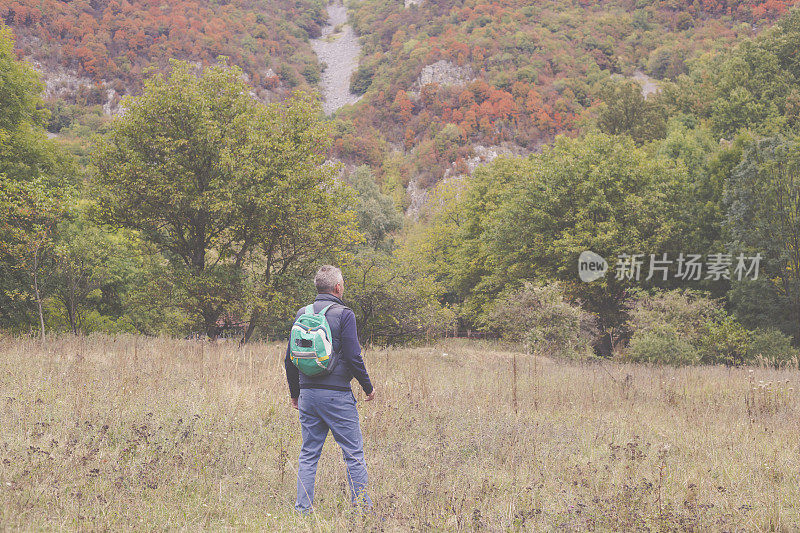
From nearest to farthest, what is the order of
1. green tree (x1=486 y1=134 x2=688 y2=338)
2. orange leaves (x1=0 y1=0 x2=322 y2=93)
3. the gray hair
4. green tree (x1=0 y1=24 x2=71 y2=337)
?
1. the gray hair
2. green tree (x1=0 y1=24 x2=71 y2=337)
3. green tree (x1=486 y1=134 x2=688 y2=338)
4. orange leaves (x1=0 y1=0 x2=322 y2=93)

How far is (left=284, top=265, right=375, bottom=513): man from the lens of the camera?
3861mm

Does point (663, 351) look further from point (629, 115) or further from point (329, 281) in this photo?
point (629, 115)

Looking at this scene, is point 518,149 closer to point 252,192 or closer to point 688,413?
point 252,192

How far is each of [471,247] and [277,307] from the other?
67.5 feet

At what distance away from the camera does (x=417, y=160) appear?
87.2 metres

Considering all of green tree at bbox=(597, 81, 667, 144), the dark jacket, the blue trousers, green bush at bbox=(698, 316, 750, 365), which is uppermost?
green tree at bbox=(597, 81, 667, 144)

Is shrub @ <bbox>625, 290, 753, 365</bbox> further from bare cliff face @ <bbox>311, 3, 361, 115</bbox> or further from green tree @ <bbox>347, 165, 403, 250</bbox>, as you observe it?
bare cliff face @ <bbox>311, 3, 361, 115</bbox>

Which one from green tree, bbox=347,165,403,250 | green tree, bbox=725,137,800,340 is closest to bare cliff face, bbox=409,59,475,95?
green tree, bbox=347,165,403,250

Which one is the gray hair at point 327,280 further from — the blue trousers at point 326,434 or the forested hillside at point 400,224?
the forested hillside at point 400,224

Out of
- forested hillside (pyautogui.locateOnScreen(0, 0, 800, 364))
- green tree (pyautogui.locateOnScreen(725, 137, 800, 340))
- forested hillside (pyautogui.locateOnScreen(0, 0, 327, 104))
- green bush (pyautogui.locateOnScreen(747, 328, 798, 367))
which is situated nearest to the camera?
forested hillside (pyautogui.locateOnScreen(0, 0, 800, 364))

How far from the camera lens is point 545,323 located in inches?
711

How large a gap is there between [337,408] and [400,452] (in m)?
1.95

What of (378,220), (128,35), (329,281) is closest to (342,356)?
(329,281)

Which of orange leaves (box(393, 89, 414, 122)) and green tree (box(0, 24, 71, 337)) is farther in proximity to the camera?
orange leaves (box(393, 89, 414, 122))
